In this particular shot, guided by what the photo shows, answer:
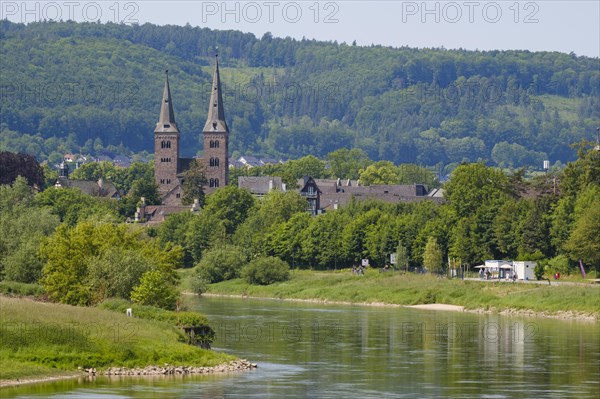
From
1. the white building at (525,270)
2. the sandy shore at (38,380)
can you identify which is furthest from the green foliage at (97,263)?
the white building at (525,270)

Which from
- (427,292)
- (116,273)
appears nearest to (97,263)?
(116,273)

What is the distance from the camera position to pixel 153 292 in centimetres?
8756

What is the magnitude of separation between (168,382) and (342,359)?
16.1m

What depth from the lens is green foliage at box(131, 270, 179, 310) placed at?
87312mm

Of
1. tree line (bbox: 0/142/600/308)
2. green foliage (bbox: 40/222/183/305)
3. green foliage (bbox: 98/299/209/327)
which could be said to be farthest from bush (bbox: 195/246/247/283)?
green foliage (bbox: 98/299/209/327)

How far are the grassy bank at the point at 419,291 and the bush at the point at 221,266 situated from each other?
3.11 m

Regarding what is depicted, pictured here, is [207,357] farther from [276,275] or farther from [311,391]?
[276,275]

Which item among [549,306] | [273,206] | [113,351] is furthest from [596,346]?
[273,206]

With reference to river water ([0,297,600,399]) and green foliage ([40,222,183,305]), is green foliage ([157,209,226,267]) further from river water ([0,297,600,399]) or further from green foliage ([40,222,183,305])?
green foliage ([40,222,183,305])

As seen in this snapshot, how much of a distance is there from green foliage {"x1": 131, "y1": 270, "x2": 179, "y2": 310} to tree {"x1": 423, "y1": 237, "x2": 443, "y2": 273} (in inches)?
2328

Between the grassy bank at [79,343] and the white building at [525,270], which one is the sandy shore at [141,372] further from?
the white building at [525,270]

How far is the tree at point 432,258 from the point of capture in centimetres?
14450

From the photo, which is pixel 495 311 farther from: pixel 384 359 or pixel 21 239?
pixel 384 359

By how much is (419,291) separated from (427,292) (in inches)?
72.3
